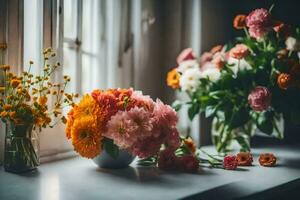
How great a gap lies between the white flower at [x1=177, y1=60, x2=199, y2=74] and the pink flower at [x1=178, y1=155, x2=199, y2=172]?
48 cm

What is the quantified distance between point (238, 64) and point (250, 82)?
0.26 ft

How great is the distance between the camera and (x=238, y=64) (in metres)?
1.64

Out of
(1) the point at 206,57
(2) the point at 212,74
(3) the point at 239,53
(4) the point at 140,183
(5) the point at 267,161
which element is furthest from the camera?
(1) the point at 206,57

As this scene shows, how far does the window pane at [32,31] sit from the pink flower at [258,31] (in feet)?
2.39

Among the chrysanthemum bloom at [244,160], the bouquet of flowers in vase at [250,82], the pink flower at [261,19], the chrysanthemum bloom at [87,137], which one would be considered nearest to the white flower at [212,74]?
the bouquet of flowers in vase at [250,82]

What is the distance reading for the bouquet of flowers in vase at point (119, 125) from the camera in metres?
1.25

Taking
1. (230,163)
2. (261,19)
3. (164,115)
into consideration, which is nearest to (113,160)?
(164,115)

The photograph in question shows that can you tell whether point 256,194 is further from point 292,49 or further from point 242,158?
point 292,49

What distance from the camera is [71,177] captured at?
1284 mm

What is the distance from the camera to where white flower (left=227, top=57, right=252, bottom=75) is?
164 cm

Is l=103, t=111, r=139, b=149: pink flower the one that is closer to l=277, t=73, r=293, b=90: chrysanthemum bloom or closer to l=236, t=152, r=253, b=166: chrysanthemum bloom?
l=236, t=152, r=253, b=166: chrysanthemum bloom

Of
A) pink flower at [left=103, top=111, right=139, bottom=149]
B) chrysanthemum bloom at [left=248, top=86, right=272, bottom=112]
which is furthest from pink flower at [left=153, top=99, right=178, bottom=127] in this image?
chrysanthemum bloom at [left=248, top=86, right=272, bottom=112]

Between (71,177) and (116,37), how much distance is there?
2.01ft

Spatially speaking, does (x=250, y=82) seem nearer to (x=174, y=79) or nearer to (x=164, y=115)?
(x=174, y=79)
